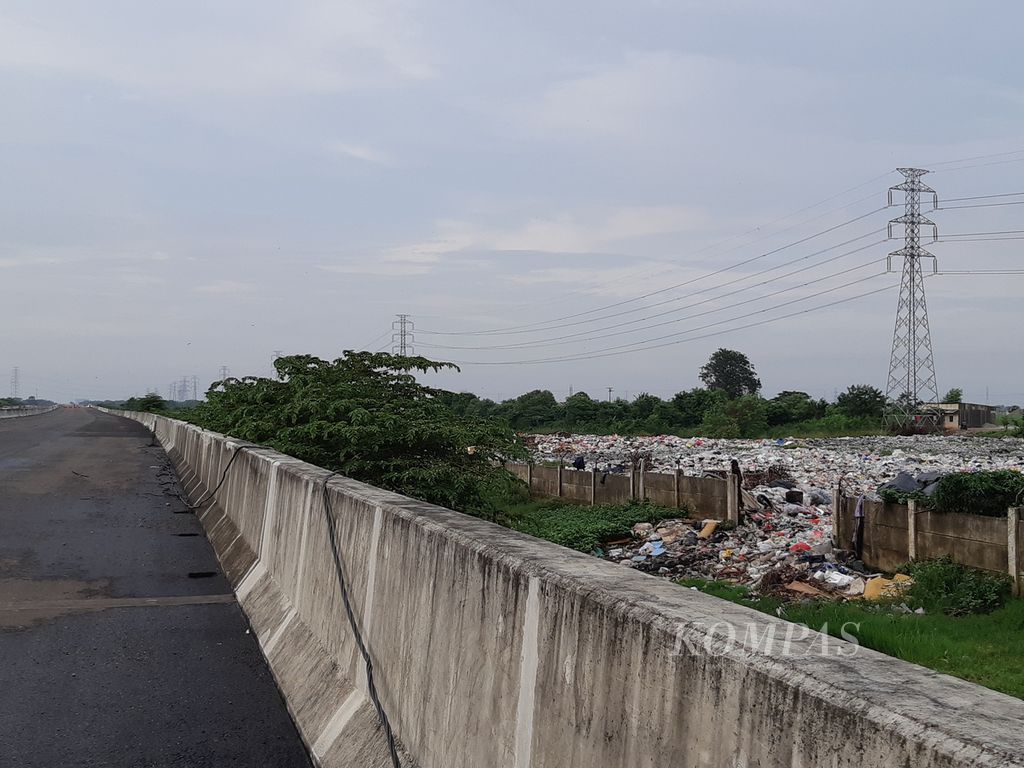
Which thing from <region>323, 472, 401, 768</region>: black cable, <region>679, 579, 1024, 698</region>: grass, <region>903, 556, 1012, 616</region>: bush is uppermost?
<region>323, 472, 401, 768</region>: black cable

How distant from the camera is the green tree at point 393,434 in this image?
1313 cm

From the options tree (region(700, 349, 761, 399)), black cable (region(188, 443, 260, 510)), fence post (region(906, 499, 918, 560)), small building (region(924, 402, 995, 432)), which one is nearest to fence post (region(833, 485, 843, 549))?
fence post (region(906, 499, 918, 560))

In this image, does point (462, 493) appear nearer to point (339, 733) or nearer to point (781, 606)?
point (781, 606)

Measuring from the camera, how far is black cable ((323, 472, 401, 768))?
4.47 m

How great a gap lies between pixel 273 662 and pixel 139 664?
3.10ft

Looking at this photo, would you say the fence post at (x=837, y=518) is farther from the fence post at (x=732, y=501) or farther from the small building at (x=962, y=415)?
the small building at (x=962, y=415)

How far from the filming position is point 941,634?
12.2 meters

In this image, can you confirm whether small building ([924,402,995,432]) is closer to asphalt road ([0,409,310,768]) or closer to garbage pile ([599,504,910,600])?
garbage pile ([599,504,910,600])

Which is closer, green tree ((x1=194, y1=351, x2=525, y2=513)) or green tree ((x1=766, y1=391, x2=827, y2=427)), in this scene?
green tree ((x1=194, y1=351, x2=525, y2=513))

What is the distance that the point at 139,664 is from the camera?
21.8 ft

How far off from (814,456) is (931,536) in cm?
2398

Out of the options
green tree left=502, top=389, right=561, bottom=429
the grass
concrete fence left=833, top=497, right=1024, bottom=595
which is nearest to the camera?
the grass

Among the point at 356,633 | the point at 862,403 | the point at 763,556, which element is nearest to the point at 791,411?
the point at 862,403

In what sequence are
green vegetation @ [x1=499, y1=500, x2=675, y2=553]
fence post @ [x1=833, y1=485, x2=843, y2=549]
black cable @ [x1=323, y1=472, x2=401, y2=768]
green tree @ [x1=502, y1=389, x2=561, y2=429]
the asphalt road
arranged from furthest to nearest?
1. green tree @ [x1=502, y1=389, x2=561, y2=429]
2. green vegetation @ [x1=499, y1=500, x2=675, y2=553]
3. fence post @ [x1=833, y1=485, x2=843, y2=549]
4. the asphalt road
5. black cable @ [x1=323, y1=472, x2=401, y2=768]
